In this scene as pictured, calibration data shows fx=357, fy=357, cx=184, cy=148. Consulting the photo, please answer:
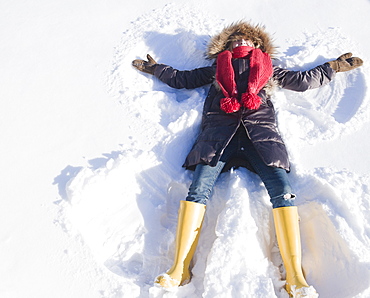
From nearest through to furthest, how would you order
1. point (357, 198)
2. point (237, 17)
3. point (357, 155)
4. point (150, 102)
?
point (357, 198), point (357, 155), point (150, 102), point (237, 17)

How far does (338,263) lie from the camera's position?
5.35ft

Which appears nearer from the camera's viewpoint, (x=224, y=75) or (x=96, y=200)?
(x=96, y=200)

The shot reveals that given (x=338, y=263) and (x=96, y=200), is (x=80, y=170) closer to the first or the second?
(x=96, y=200)

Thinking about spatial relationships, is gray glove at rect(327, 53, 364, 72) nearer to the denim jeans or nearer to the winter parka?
the winter parka

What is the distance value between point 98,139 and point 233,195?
2.70 feet

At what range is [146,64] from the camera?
2.35 metres

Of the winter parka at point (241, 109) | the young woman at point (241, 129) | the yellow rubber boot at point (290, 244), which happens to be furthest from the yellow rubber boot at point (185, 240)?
the yellow rubber boot at point (290, 244)

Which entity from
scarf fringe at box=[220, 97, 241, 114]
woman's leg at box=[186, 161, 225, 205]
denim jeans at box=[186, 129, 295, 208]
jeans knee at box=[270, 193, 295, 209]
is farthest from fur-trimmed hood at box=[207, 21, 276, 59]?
jeans knee at box=[270, 193, 295, 209]

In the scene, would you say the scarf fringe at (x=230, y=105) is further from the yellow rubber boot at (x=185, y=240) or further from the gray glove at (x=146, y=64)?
the gray glove at (x=146, y=64)

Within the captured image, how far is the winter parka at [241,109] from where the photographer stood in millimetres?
1835

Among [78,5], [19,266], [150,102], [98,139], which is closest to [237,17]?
[150,102]

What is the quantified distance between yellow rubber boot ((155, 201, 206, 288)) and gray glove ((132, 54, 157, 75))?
1.01m

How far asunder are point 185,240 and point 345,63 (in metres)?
A: 1.51

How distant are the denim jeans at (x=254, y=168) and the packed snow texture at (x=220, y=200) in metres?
0.10
